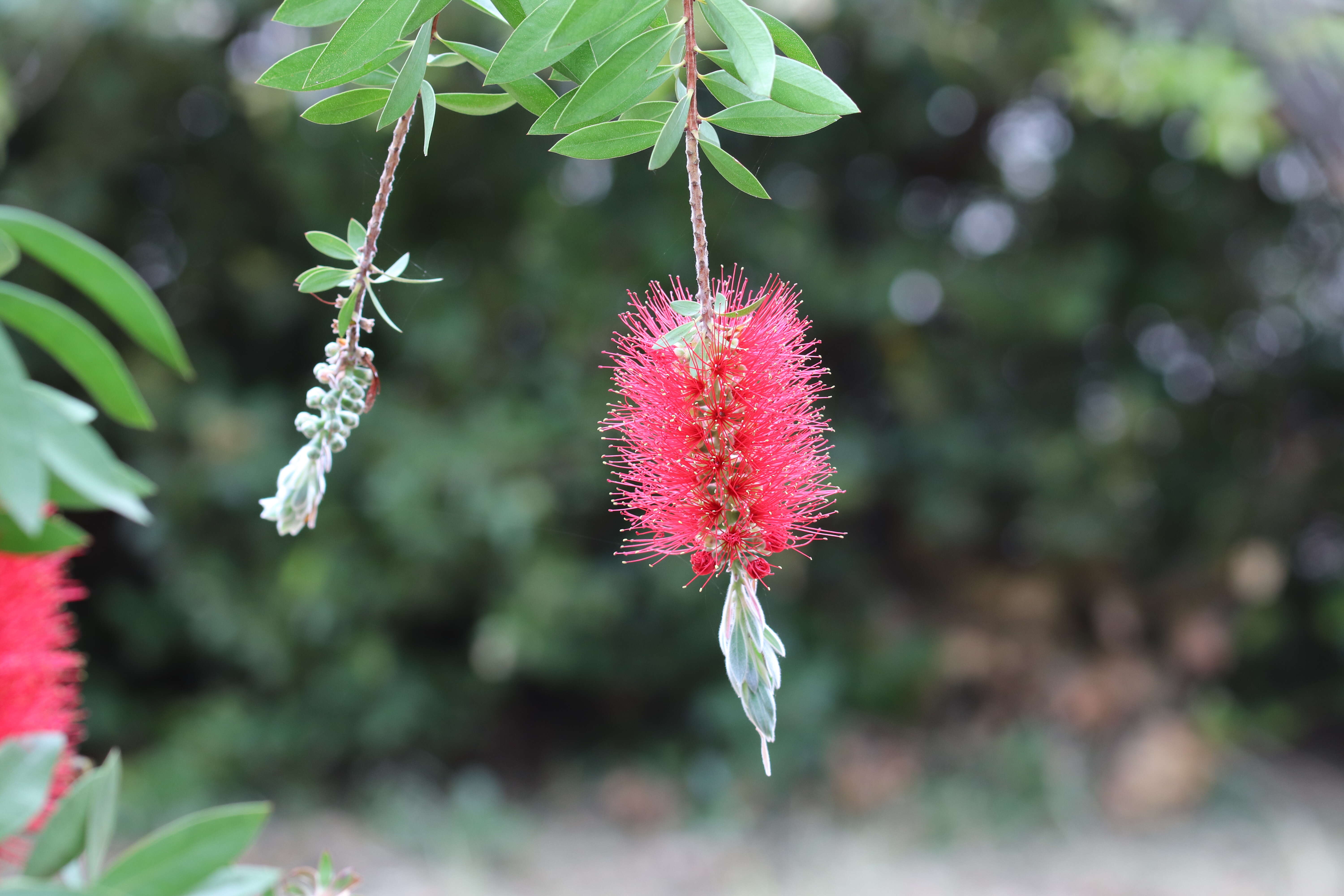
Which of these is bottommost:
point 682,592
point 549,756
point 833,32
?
point 549,756

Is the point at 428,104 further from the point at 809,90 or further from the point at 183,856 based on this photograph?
the point at 183,856

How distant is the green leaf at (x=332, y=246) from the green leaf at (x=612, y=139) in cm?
10

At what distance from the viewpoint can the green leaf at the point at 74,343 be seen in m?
0.28

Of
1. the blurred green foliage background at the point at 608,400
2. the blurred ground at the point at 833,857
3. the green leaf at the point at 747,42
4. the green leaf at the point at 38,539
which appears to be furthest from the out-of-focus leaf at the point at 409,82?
the blurred ground at the point at 833,857

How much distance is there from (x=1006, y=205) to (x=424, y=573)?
5.90 feet

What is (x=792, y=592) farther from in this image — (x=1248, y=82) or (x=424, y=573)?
(x=1248, y=82)

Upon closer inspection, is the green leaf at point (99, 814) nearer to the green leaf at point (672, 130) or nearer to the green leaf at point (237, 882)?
the green leaf at point (237, 882)

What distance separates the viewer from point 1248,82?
1.63 meters

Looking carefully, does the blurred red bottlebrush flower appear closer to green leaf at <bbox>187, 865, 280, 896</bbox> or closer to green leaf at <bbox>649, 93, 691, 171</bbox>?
green leaf at <bbox>187, 865, 280, 896</bbox>

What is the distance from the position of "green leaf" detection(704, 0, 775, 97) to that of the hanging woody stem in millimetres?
12

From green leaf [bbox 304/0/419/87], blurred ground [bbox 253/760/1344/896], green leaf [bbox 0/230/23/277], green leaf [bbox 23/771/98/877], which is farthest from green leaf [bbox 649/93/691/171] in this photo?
blurred ground [bbox 253/760/1344/896]

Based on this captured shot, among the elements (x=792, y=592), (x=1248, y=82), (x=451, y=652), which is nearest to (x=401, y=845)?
(x=451, y=652)

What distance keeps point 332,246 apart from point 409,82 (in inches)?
3.0

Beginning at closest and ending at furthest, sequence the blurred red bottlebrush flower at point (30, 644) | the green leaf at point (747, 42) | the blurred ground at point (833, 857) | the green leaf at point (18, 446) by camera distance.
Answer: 1. the green leaf at point (18, 446)
2. the green leaf at point (747, 42)
3. the blurred red bottlebrush flower at point (30, 644)
4. the blurred ground at point (833, 857)
